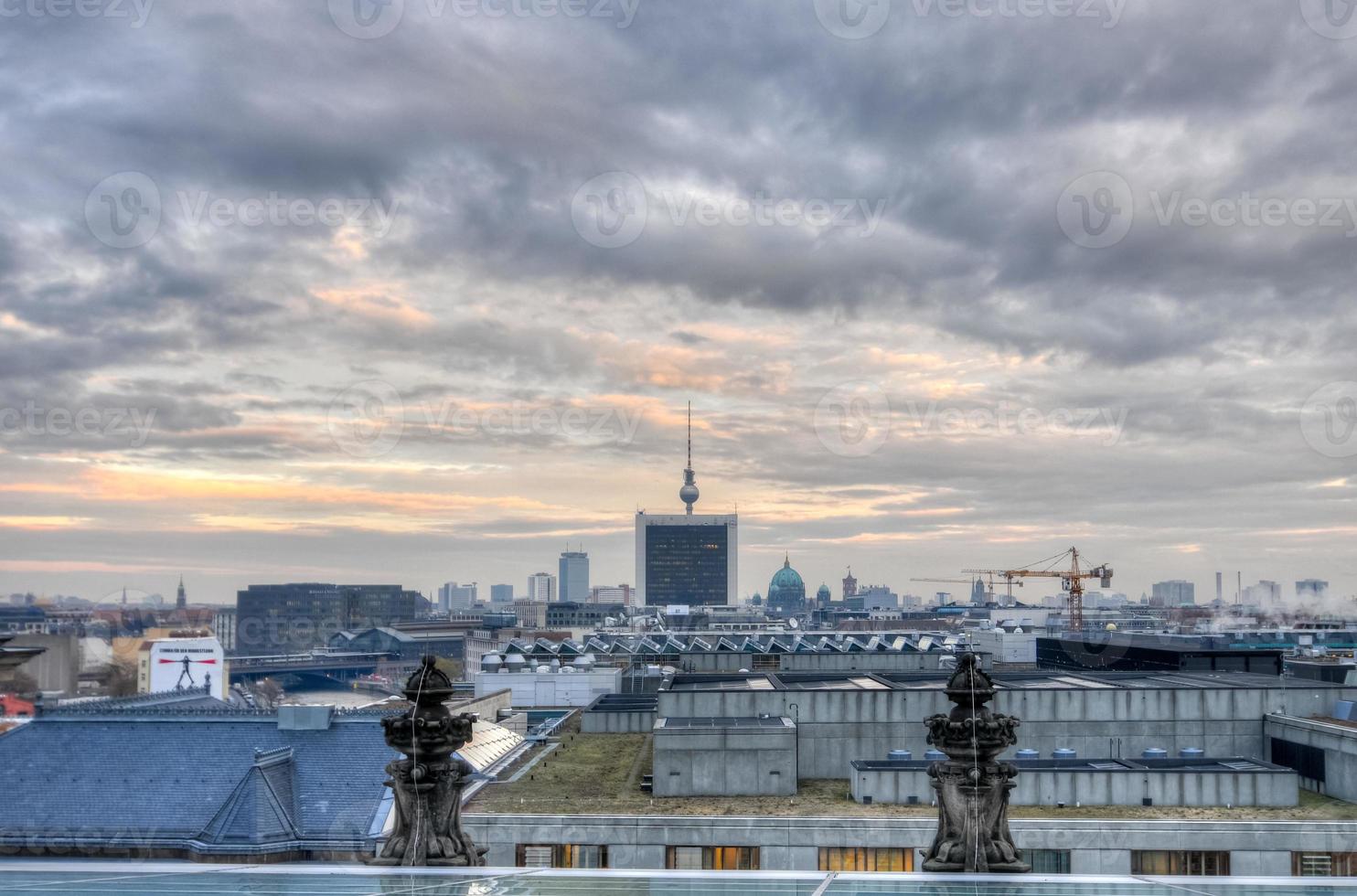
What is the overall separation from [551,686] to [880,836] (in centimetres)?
5892

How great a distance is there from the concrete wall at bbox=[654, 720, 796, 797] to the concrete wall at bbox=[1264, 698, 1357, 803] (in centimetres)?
2789

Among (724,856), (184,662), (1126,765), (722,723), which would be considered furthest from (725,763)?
(184,662)

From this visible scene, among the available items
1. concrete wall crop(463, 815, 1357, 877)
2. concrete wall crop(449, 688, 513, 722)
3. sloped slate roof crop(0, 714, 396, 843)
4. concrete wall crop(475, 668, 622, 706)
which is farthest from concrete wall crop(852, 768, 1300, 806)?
concrete wall crop(475, 668, 622, 706)

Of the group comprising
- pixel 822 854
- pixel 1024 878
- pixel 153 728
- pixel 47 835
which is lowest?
pixel 822 854

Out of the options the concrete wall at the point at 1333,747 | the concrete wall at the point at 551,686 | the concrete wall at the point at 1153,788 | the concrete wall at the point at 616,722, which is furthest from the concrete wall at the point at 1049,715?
the concrete wall at the point at 551,686

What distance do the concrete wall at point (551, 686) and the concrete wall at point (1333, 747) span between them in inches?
2164

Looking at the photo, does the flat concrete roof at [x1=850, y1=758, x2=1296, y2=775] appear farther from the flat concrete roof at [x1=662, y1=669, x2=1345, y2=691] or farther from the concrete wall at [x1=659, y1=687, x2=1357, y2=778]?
the flat concrete roof at [x1=662, y1=669, x2=1345, y2=691]

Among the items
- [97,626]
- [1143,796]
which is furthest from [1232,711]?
[97,626]

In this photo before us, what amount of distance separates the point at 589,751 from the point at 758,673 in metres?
28.5

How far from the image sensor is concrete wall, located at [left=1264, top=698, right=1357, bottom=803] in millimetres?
52906

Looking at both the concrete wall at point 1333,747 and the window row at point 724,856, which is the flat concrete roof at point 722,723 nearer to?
the window row at point 724,856

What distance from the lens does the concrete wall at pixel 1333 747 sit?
5291cm

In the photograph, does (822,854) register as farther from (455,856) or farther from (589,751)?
(455,856)

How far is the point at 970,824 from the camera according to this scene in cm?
1447
